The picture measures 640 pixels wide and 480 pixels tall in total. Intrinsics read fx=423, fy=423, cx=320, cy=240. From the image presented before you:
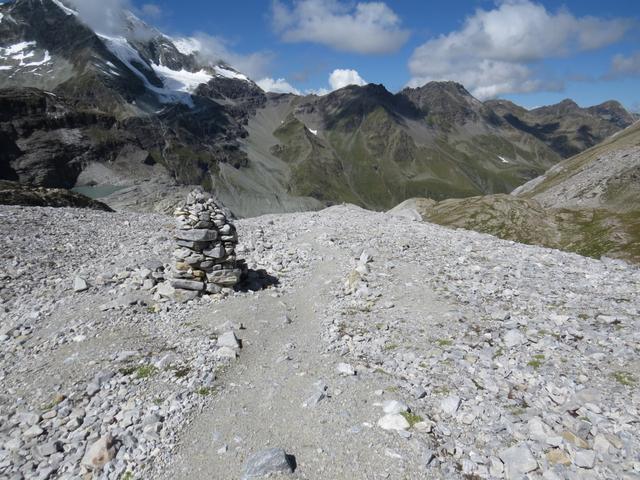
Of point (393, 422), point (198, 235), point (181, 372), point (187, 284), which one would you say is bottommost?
point (181, 372)

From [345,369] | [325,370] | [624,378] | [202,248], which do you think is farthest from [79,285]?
[624,378]

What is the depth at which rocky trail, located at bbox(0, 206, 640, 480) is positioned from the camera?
32.9ft

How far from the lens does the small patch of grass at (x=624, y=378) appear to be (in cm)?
1143

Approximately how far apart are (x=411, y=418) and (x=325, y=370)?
11.6ft

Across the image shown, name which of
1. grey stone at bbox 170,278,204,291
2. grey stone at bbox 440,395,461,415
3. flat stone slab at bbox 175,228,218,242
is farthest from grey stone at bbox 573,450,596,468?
flat stone slab at bbox 175,228,218,242

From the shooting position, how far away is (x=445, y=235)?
31328 mm

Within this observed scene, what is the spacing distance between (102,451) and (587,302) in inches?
695

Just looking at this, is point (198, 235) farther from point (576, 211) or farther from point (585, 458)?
point (576, 211)

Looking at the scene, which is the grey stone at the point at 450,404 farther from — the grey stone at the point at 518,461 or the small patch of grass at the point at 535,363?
the small patch of grass at the point at 535,363

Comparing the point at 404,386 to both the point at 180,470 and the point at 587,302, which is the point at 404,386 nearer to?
the point at 180,470

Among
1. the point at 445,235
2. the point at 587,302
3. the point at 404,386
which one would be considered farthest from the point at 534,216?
the point at 404,386

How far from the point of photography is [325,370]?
537 inches

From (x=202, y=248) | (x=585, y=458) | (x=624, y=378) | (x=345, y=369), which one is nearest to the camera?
(x=585, y=458)

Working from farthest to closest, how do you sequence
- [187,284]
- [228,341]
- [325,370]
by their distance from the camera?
[187,284], [228,341], [325,370]
